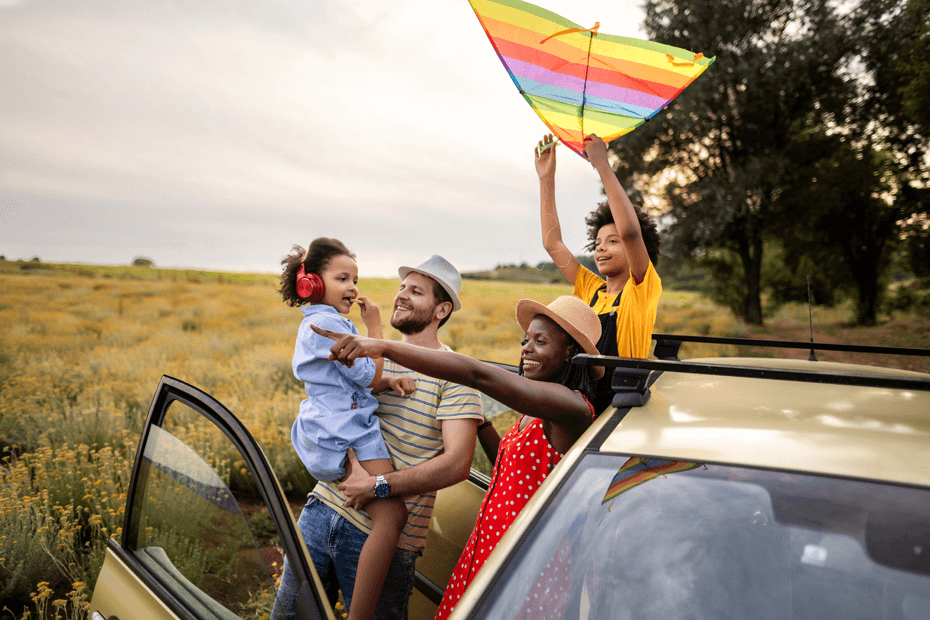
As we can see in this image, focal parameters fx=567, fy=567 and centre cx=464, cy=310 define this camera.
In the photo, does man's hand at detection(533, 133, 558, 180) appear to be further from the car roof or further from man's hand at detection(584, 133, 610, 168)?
the car roof

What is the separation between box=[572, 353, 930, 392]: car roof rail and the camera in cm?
121

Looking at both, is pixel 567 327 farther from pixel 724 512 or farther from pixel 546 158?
pixel 546 158

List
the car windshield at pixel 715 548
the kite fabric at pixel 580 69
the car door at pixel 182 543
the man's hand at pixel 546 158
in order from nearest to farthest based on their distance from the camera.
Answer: the car windshield at pixel 715 548 < the car door at pixel 182 543 < the kite fabric at pixel 580 69 < the man's hand at pixel 546 158

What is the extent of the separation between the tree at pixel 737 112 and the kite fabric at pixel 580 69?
19032 mm

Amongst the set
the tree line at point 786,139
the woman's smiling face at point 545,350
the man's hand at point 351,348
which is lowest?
the woman's smiling face at point 545,350

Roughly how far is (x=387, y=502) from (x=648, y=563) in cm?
101

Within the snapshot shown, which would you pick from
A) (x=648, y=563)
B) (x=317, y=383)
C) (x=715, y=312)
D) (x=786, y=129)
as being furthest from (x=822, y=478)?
(x=715, y=312)

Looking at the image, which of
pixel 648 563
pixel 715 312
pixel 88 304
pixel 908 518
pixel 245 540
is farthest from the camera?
pixel 715 312

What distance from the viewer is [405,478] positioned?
6.55 feet

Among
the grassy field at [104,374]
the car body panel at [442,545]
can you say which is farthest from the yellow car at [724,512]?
the grassy field at [104,374]

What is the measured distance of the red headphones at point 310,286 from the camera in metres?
2.23

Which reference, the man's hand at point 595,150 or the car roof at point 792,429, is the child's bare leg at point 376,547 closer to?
the car roof at point 792,429

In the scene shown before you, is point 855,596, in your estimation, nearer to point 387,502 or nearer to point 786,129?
point 387,502

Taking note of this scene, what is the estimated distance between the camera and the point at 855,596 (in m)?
1.16
